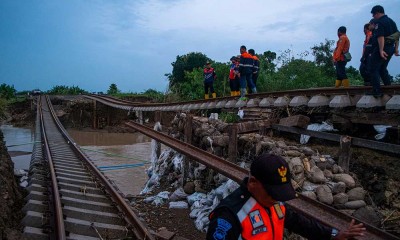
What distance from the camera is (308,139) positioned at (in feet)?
25.8

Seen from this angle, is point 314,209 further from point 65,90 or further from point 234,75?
point 65,90

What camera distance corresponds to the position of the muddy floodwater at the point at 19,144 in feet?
44.6

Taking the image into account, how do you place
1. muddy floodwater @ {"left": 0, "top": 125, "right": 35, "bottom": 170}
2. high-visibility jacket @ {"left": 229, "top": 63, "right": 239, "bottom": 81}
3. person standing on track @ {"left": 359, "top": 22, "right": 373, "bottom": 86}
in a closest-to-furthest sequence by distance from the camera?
person standing on track @ {"left": 359, "top": 22, "right": 373, "bottom": 86}
high-visibility jacket @ {"left": 229, "top": 63, "right": 239, "bottom": 81}
muddy floodwater @ {"left": 0, "top": 125, "right": 35, "bottom": 170}

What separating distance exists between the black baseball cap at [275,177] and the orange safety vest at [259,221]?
0.44 ft

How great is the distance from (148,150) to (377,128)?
47.0 feet

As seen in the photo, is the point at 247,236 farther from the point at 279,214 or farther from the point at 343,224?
the point at 343,224

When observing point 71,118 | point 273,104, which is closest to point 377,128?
point 273,104

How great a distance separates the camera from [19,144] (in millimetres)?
16031

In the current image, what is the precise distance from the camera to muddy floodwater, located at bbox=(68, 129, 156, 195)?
38.3ft

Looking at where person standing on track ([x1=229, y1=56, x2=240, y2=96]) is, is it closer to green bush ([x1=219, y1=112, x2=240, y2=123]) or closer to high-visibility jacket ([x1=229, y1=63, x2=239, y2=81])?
Result: high-visibility jacket ([x1=229, y1=63, x2=239, y2=81])

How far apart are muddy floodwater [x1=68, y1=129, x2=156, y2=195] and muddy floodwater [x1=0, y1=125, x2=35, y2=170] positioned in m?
2.66

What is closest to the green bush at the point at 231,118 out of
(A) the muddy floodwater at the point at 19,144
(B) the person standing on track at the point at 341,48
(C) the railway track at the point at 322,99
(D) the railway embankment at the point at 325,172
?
(C) the railway track at the point at 322,99

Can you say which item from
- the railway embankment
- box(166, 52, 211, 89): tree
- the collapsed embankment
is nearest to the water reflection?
box(166, 52, 211, 89): tree

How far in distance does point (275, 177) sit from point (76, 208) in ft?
15.4
